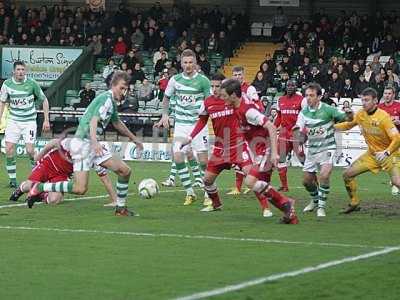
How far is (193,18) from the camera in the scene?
40.7m

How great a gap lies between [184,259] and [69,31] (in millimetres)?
30251

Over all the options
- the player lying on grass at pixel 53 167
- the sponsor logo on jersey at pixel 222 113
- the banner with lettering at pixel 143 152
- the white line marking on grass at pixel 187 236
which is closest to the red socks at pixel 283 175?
the player lying on grass at pixel 53 167

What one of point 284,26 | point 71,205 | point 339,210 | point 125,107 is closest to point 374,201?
point 339,210

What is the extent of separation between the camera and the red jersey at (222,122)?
1581 centimetres

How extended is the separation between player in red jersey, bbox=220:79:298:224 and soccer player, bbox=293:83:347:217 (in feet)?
3.90

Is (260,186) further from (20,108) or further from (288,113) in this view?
(20,108)

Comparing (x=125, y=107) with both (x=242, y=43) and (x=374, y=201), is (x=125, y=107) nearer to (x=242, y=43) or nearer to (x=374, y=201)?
(x=242, y=43)

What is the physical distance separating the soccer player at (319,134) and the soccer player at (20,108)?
19.6 feet

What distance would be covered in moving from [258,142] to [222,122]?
89 cm

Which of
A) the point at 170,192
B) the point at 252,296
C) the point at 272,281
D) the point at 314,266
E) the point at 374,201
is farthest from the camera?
the point at 170,192

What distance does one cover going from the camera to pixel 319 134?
1616cm

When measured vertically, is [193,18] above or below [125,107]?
above

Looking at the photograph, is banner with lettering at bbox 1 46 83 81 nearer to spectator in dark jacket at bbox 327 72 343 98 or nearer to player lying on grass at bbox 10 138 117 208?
spectator in dark jacket at bbox 327 72 343 98

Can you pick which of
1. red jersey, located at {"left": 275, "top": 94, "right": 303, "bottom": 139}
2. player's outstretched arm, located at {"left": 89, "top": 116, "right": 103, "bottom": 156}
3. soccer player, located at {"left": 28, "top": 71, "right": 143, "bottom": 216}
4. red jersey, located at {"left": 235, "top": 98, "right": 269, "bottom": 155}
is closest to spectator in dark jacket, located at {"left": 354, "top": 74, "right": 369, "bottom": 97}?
red jersey, located at {"left": 275, "top": 94, "right": 303, "bottom": 139}
